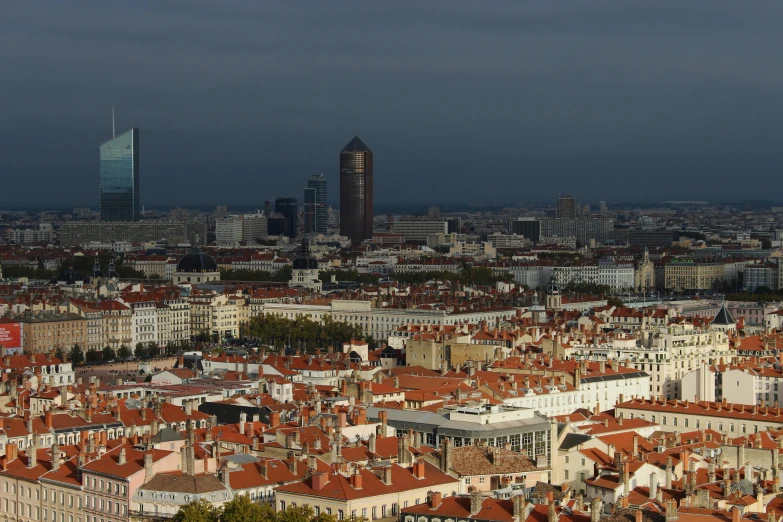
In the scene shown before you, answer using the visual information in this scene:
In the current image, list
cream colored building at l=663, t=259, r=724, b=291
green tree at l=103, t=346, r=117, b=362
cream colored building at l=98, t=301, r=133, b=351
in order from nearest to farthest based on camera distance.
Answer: green tree at l=103, t=346, r=117, b=362 < cream colored building at l=98, t=301, r=133, b=351 < cream colored building at l=663, t=259, r=724, b=291

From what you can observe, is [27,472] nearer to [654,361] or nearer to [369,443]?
[369,443]

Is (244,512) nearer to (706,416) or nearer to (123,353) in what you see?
(706,416)

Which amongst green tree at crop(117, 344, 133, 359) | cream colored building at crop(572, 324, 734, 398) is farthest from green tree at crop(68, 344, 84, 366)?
cream colored building at crop(572, 324, 734, 398)

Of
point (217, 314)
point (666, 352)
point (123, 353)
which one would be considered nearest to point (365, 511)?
point (666, 352)

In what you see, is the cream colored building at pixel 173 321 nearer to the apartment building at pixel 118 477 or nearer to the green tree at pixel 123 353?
the green tree at pixel 123 353

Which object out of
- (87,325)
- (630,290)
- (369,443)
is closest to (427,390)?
(369,443)

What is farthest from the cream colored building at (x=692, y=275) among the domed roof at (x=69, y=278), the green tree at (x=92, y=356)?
the green tree at (x=92, y=356)

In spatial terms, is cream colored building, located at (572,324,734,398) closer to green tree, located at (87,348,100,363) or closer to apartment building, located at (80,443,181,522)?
apartment building, located at (80,443,181,522)

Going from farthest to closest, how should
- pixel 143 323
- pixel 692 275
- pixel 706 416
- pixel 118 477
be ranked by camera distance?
pixel 692 275 < pixel 143 323 < pixel 706 416 < pixel 118 477
